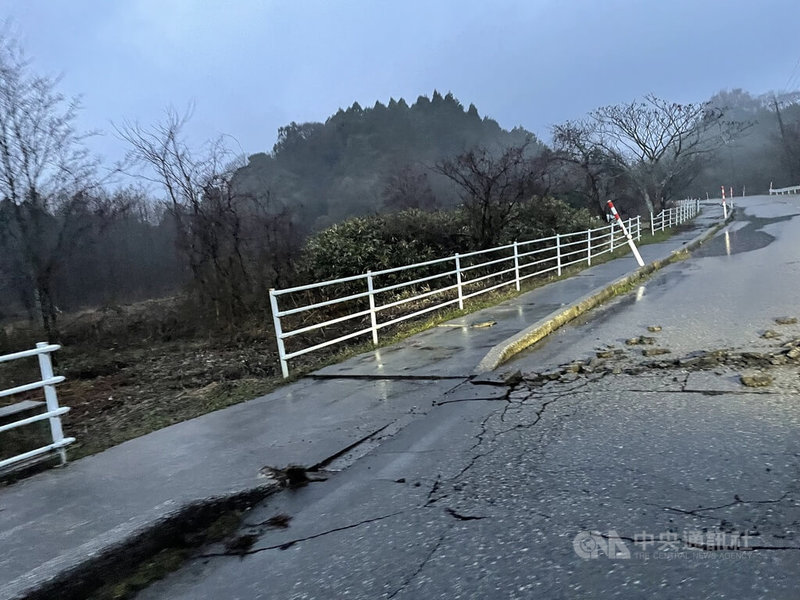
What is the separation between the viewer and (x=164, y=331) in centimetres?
1725

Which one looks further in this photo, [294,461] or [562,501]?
[294,461]

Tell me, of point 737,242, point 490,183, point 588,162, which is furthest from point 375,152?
point 737,242

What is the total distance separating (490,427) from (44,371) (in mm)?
3777

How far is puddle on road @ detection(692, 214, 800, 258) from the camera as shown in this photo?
59.6 feet

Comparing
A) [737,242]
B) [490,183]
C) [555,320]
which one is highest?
[490,183]

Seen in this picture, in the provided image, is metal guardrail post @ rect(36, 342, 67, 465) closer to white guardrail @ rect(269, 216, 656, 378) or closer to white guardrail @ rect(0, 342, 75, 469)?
white guardrail @ rect(0, 342, 75, 469)

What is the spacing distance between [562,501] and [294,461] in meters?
2.09

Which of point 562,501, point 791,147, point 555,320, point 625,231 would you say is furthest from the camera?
point 791,147

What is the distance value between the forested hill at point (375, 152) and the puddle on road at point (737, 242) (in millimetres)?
14915

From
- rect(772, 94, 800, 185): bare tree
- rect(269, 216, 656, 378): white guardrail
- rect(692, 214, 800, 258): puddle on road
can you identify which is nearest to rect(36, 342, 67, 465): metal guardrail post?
rect(269, 216, 656, 378): white guardrail

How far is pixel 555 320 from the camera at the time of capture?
900 centimetres

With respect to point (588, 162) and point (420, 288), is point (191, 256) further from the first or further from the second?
point (588, 162)

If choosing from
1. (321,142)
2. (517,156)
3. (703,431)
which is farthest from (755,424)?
(321,142)

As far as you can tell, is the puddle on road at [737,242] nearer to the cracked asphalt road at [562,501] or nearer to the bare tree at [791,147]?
the cracked asphalt road at [562,501]
